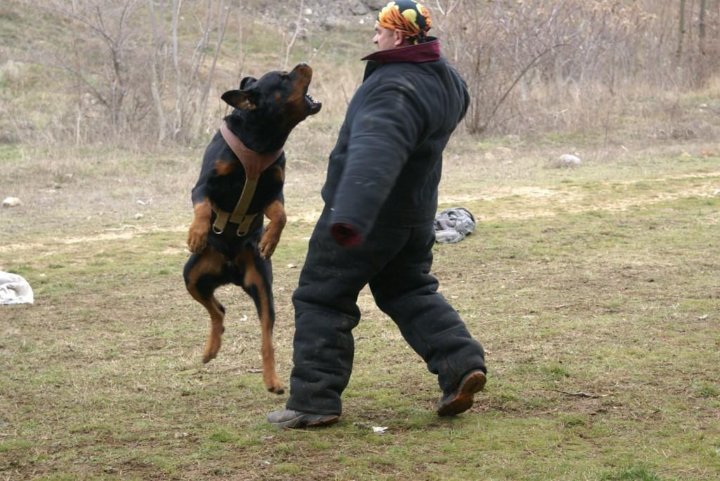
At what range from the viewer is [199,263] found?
5207 mm

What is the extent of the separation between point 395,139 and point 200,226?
1.18 metres

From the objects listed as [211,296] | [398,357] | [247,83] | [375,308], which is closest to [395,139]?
[247,83]

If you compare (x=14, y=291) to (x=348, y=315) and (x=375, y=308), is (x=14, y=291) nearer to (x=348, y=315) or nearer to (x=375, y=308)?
(x=375, y=308)

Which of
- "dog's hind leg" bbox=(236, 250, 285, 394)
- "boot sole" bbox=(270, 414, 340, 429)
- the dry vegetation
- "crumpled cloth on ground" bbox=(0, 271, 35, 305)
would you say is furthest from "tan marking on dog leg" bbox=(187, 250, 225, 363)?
"crumpled cloth on ground" bbox=(0, 271, 35, 305)

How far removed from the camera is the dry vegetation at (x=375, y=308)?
173 inches

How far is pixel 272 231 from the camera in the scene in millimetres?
4875

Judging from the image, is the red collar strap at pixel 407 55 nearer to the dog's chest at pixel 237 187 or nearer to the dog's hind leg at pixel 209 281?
the dog's chest at pixel 237 187

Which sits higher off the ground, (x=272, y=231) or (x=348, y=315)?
(x=272, y=231)

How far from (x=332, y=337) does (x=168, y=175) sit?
9935 mm

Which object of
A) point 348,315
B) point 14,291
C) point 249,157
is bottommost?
point 14,291

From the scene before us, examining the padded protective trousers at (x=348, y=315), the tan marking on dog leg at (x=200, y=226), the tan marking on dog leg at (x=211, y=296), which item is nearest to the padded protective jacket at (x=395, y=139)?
the padded protective trousers at (x=348, y=315)

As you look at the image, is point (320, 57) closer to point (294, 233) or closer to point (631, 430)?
point (294, 233)

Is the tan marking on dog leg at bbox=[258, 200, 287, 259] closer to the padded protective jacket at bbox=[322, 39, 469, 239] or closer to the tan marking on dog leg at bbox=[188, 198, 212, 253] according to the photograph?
the tan marking on dog leg at bbox=[188, 198, 212, 253]

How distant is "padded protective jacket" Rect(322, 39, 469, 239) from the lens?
158 inches
